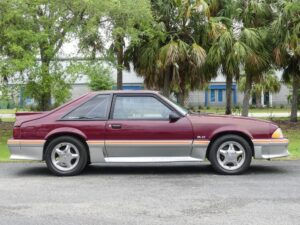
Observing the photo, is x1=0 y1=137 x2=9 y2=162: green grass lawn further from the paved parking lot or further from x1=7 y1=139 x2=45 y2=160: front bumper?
x1=7 y1=139 x2=45 y2=160: front bumper

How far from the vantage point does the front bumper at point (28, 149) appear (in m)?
9.28

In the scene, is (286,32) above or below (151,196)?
above

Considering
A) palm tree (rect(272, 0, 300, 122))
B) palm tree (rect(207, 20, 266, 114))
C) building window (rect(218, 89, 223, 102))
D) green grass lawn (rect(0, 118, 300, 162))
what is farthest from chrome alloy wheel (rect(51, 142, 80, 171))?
→ building window (rect(218, 89, 223, 102))

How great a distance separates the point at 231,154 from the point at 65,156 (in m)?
2.97

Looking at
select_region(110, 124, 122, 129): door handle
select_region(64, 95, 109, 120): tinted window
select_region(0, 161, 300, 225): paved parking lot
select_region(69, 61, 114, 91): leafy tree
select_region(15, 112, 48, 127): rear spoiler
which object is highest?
select_region(69, 61, 114, 91): leafy tree

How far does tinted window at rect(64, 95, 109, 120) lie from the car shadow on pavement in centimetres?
107

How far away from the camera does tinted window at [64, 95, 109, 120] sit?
9430 mm

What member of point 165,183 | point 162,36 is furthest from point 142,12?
point 165,183

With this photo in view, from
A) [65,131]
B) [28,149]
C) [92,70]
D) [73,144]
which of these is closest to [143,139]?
[73,144]

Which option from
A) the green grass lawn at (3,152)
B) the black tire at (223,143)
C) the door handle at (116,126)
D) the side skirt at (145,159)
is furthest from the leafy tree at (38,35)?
the black tire at (223,143)

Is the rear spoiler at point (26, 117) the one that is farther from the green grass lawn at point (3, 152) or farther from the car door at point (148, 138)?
the green grass lawn at point (3, 152)

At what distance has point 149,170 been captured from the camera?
33.0 feet

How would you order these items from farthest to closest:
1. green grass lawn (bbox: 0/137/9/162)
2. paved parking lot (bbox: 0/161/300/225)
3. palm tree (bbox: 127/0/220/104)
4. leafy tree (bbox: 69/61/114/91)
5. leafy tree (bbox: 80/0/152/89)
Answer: palm tree (bbox: 127/0/220/104) → leafy tree (bbox: 69/61/114/91) → leafy tree (bbox: 80/0/152/89) → green grass lawn (bbox: 0/137/9/162) → paved parking lot (bbox: 0/161/300/225)

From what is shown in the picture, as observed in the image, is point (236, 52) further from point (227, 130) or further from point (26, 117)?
point (26, 117)
